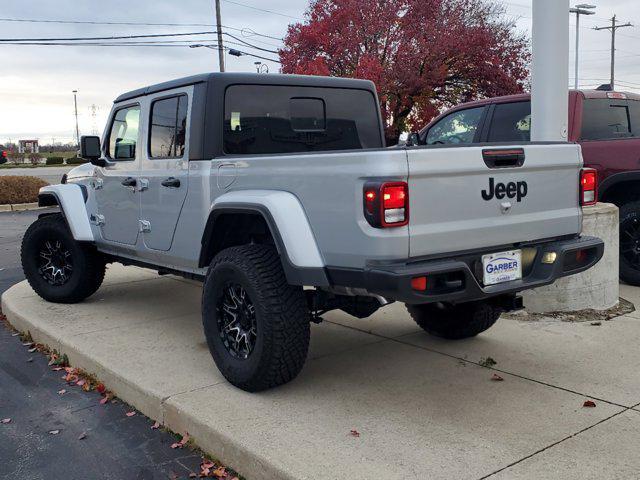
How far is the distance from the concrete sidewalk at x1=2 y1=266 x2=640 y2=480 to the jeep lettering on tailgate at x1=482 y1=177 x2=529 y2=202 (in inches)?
45.6

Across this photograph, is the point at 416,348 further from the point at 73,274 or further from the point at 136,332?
the point at 73,274

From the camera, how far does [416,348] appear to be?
4.88 metres

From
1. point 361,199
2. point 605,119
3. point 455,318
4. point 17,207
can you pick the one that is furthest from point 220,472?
point 17,207

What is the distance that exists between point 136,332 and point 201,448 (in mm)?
2070

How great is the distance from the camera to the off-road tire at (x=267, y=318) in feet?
12.3

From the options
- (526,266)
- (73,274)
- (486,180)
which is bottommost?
(73,274)

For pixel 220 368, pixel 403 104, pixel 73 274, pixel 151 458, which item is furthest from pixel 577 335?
pixel 403 104

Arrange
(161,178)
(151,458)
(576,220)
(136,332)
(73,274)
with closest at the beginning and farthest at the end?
(151,458) < (576,220) < (161,178) < (136,332) < (73,274)

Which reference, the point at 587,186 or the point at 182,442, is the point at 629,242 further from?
the point at 182,442

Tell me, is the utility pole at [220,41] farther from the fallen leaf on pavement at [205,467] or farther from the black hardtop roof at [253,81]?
the fallen leaf on pavement at [205,467]

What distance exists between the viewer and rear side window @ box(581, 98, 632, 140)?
687 cm

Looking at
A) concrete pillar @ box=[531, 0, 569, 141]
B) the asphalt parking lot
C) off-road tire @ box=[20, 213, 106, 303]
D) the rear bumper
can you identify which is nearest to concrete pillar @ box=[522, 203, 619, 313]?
concrete pillar @ box=[531, 0, 569, 141]

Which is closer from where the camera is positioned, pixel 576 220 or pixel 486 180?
pixel 486 180

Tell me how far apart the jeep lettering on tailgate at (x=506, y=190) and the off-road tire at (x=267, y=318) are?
1188 mm
